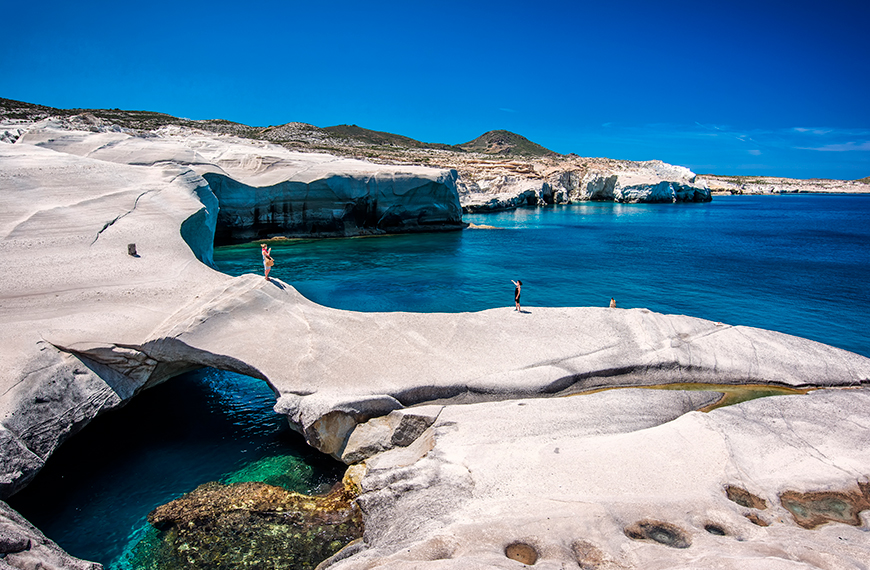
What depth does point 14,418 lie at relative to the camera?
828cm

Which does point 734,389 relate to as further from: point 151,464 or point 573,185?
point 573,185

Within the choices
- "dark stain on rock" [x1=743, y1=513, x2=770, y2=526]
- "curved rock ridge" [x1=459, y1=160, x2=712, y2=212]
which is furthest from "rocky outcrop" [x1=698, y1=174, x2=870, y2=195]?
"dark stain on rock" [x1=743, y1=513, x2=770, y2=526]

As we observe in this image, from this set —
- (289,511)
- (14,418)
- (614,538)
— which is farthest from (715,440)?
(14,418)

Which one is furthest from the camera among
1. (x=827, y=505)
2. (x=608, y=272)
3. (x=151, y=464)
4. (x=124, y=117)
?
(x=124, y=117)

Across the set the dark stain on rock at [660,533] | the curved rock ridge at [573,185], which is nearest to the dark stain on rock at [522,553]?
the dark stain on rock at [660,533]

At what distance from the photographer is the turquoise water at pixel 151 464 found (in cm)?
840

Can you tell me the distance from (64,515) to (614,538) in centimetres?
907

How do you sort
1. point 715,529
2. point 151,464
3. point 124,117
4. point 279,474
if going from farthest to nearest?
point 124,117 < point 151,464 < point 279,474 < point 715,529

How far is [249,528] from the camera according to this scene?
8086 mm

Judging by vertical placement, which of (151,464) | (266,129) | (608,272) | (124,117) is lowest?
(151,464)

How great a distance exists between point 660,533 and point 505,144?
6399 inches

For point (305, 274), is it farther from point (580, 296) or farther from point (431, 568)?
point (431, 568)

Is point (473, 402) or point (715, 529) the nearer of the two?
point (715, 529)

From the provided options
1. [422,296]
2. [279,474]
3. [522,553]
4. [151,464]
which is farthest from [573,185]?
[522,553]
